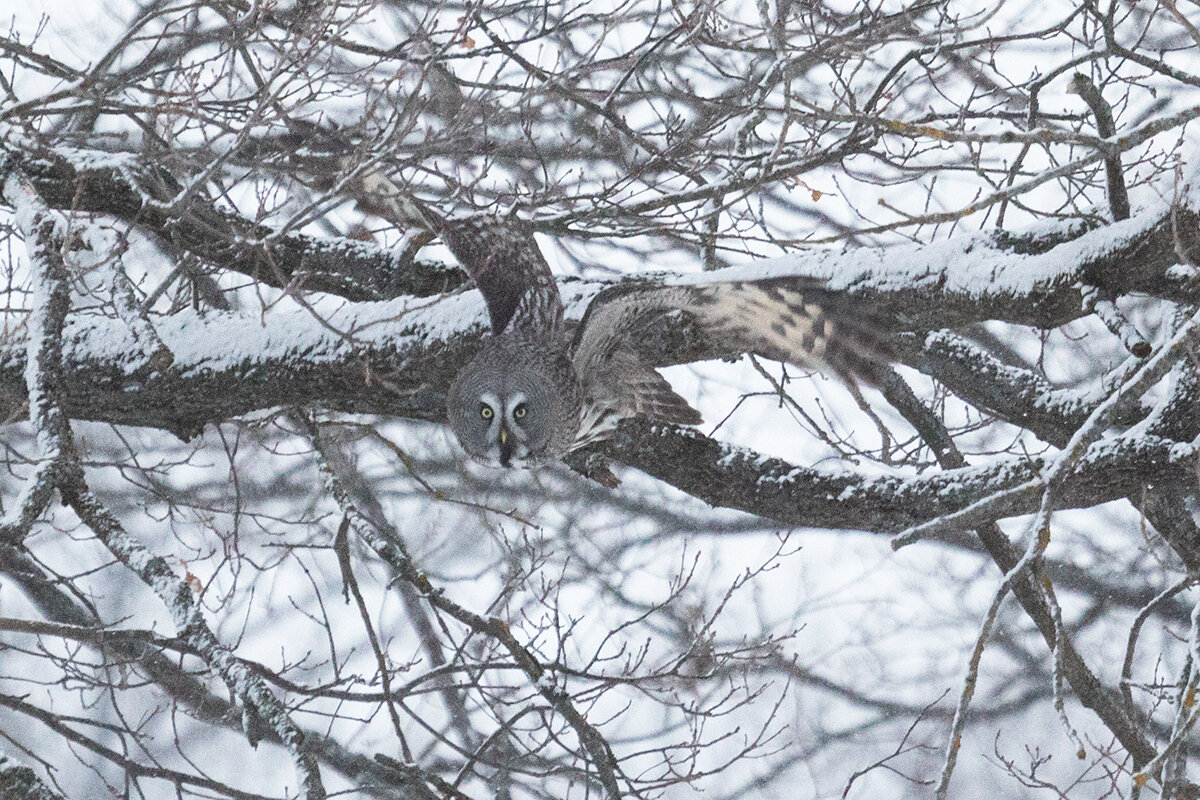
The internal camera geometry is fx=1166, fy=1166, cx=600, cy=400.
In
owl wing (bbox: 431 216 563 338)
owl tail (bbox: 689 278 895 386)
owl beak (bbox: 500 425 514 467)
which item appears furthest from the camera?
owl beak (bbox: 500 425 514 467)

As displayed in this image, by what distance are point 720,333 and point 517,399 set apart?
2.32 feet

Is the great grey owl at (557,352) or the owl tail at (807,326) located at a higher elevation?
the great grey owl at (557,352)

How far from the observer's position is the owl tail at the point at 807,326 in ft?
11.0

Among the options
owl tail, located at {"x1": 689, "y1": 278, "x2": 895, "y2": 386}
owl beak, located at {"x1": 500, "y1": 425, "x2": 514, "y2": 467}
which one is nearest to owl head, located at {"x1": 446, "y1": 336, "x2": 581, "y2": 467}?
owl beak, located at {"x1": 500, "y1": 425, "x2": 514, "y2": 467}

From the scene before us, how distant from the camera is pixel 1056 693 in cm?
225

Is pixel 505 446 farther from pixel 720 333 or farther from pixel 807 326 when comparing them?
pixel 807 326

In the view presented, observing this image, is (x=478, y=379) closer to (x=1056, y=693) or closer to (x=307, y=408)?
(x=307, y=408)

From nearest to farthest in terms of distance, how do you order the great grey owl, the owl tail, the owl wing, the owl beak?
the owl tail → the great grey owl → the owl wing → the owl beak

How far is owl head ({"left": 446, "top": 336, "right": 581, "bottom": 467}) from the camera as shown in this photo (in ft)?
12.7

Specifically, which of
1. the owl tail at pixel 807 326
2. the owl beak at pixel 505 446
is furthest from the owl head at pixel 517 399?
the owl tail at pixel 807 326

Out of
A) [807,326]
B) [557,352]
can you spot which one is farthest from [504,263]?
[807,326]

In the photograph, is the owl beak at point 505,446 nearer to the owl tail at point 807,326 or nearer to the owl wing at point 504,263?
the owl wing at point 504,263

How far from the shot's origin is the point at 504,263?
3836mm

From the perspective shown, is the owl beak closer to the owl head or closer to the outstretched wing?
the owl head
